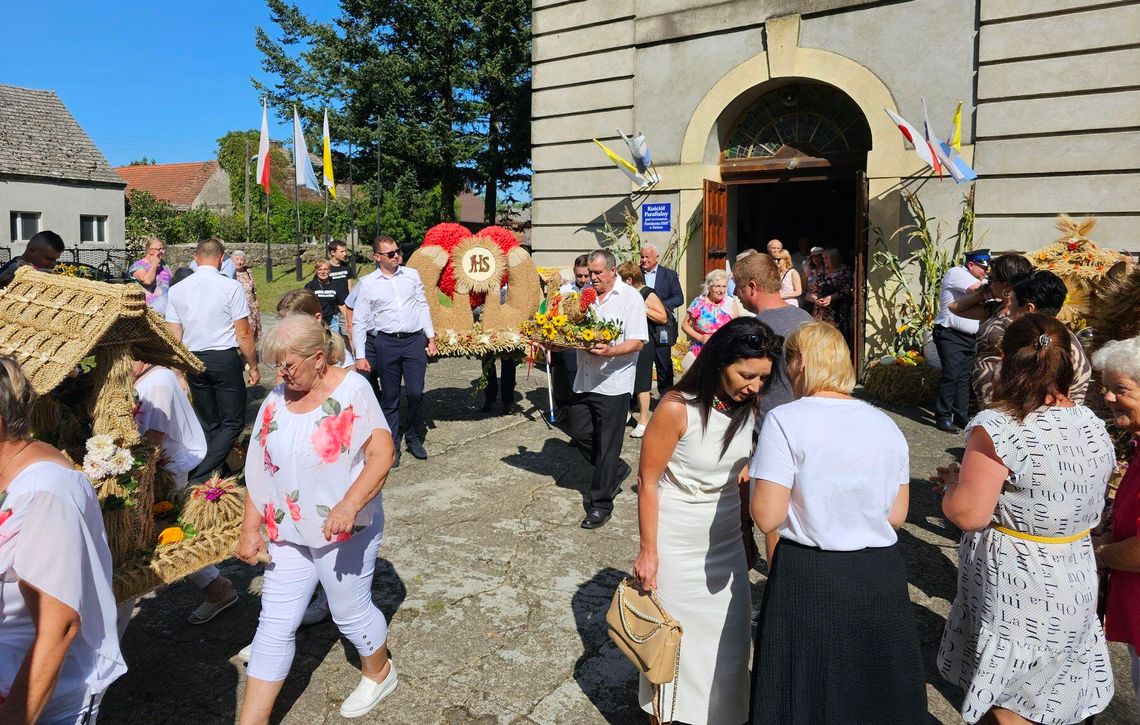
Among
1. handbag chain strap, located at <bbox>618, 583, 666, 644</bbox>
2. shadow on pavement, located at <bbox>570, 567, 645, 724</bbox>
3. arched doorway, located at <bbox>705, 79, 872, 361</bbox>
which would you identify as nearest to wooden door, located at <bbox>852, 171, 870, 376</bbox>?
arched doorway, located at <bbox>705, 79, 872, 361</bbox>

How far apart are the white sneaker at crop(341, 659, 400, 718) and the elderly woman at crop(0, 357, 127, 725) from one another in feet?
4.03

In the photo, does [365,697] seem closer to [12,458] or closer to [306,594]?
[306,594]

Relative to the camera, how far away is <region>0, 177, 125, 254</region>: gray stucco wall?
28578 millimetres

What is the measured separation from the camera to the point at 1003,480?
2.71 meters

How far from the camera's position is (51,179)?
29.8 m

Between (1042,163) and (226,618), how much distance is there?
9689 millimetres

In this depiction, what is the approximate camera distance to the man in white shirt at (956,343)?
7711mm

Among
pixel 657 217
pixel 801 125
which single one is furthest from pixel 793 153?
pixel 657 217

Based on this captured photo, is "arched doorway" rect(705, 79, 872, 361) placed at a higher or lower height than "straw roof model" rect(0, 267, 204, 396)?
higher

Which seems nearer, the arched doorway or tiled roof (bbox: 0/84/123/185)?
the arched doorway

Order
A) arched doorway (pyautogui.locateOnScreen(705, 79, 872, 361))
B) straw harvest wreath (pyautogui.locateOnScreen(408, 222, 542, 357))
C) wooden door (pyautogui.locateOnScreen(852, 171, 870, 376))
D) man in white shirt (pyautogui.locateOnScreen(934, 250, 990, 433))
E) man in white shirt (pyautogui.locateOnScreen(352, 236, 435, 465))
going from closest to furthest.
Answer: man in white shirt (pyautogui.locateOnScreen(352, 236, 435, 465))
man in white shirt (pyautogui.locateOnScreen(934, 250, 990, 433))
straw harvest wreath (pyautogui.locateOnScreen(408, 222, 542, 357))
wooden door (pyautogui.locateOnScreen(852, 171, 870, 376))
arched doorway (pyautogui.locateOnScreen(705, 79, 872, 361))

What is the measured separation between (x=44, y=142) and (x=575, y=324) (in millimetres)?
33546

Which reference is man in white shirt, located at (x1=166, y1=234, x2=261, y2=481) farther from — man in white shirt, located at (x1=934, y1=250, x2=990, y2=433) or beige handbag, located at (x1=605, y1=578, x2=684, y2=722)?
man in white shirt, located at (x1=934, y1=250, x2=990, y2=433)

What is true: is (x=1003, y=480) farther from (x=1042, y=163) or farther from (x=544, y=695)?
(x=1042, y=163)
